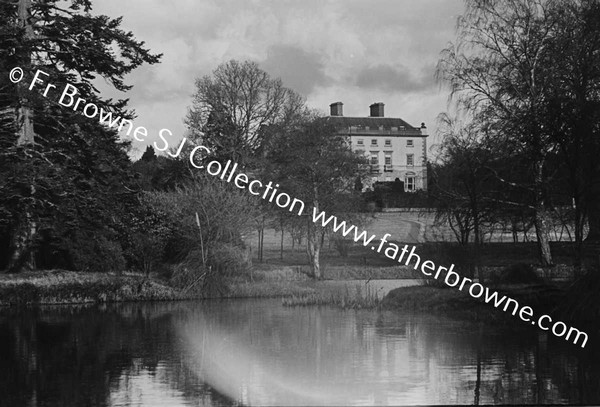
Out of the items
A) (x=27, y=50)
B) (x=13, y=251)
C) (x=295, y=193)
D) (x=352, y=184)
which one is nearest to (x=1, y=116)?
(x=27, y=50)

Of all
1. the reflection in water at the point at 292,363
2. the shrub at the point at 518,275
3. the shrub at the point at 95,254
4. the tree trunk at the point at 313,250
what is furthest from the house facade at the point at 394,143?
the shrub at the point at 95,254

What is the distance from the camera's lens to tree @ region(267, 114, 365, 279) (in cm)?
1939

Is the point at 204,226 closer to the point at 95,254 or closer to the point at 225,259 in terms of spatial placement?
the point at 225,259

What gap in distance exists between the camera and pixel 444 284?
13.5 metres

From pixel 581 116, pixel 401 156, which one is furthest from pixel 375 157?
pixel 581 116

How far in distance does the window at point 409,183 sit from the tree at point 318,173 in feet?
18.5

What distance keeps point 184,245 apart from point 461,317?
318 inches

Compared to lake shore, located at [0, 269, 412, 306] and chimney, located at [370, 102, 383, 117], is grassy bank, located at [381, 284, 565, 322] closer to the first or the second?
lake shore, located at [0, 269, 412, 306]

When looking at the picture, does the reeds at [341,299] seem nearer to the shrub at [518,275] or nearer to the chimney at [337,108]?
the shrub at [518,275]

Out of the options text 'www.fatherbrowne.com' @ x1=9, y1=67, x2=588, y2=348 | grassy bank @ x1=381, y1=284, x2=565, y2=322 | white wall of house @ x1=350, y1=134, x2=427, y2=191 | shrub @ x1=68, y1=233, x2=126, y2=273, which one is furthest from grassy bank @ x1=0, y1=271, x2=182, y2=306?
white wall of house @ x1=350, y1=134, x2=427, y2=191

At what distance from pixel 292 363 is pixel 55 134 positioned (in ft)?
35.3

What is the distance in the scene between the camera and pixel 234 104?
13375mm

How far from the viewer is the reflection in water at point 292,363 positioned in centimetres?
676

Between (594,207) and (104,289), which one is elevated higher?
(594,207)
